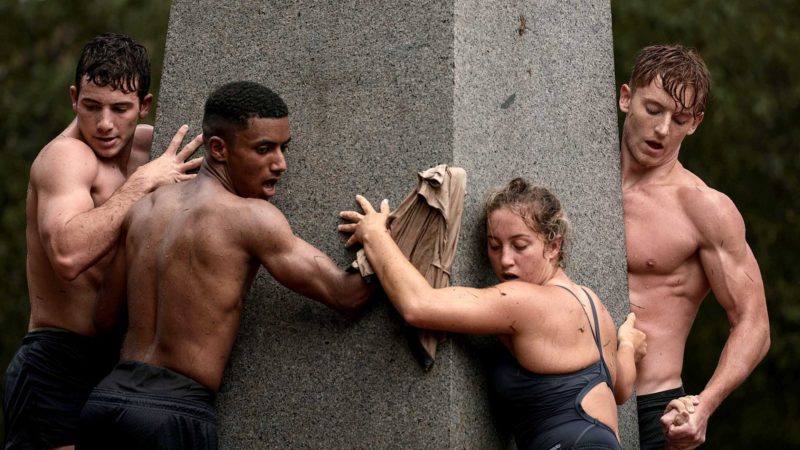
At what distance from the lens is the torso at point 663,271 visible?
6102mm

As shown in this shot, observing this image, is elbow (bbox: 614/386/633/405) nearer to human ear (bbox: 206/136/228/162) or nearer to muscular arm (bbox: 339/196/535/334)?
muscular arm (bbox: 339/196/535/334)

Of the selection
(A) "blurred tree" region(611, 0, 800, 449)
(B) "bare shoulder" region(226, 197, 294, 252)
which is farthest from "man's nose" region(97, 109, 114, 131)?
(A) "blurred tree" region(611, 0, 800, 449)

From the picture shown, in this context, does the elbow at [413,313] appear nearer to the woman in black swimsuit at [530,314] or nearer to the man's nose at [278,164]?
the woman in black swimsuit at [530,314]

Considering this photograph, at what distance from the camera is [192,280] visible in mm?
4875

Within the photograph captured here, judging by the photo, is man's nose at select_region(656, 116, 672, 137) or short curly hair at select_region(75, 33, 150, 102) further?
man's nose at select_region(656, 116, 672, 137)

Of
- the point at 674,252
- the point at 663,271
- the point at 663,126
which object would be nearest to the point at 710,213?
the point at 674,252

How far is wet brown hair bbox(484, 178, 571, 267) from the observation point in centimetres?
495

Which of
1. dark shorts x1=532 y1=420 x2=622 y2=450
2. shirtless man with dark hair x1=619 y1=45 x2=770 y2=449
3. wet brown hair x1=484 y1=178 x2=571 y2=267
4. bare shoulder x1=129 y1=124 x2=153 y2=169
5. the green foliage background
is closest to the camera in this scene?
dark shorts x1=532 y1=420 x2=622 y2=450

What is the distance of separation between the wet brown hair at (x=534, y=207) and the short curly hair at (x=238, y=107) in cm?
89

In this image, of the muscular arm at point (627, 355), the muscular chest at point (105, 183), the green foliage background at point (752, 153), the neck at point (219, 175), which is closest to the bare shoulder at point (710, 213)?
the muscular arm at point (627, 355)

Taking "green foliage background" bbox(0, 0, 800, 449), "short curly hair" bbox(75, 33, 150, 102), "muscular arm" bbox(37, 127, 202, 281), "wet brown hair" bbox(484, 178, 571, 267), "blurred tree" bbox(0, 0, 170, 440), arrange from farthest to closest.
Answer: "blurred tree" bbox(0, 0, 170, 440) → "green foliage background" bbox(0, 0, 800, 449) → "short curly hair" bbox(75, 33, 150, 102) → "muscular arm" bbox(37, 127, 202, 281) → "wet brown hair" bbox(484, 178, 571, 267)

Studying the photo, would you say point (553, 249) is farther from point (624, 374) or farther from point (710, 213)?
point (710, 213)

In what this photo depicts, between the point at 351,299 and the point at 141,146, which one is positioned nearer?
the point at 351,299

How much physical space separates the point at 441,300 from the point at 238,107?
1.05 m
